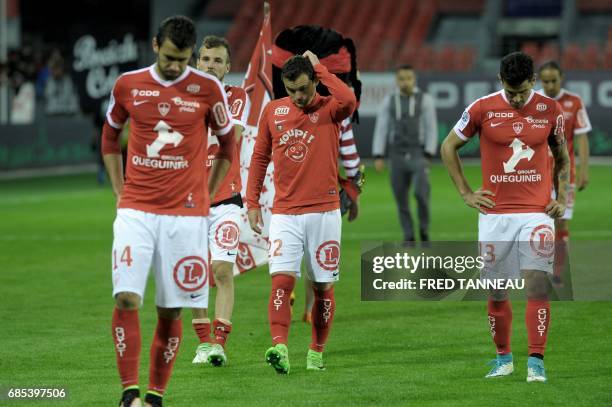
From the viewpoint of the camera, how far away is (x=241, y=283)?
46.0 feet

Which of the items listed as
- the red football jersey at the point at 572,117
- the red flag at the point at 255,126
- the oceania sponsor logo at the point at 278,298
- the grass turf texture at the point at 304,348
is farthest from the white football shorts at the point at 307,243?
the red football jersey at the point at 572,117

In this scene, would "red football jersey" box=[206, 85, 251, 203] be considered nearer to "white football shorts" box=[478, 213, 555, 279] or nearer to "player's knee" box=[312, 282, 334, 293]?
"player's knee" box=[312, 282, 334, 293]

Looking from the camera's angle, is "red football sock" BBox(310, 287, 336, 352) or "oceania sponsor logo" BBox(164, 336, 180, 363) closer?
"oceania sponsor logo" BBox(164, 336, 180, 363)

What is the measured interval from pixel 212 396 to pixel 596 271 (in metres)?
7.50

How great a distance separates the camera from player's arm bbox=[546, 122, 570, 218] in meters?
8.52

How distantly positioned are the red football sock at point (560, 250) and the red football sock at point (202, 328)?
208 inches

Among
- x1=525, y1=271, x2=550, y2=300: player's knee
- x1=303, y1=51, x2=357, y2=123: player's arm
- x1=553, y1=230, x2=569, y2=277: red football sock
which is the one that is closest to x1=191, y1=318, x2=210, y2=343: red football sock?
x1=303, y1=51, x2=357, y2=123: player's arm

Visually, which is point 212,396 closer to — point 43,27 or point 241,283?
point 241,283

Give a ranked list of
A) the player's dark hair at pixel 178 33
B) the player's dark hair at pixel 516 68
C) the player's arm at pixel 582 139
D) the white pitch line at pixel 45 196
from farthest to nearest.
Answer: the white pitch line at pixel 45 196 → the player's arm at pixel 582 139 → the player's dark hair at pixel 516 68 → the player's dark hair at pixel 178 33

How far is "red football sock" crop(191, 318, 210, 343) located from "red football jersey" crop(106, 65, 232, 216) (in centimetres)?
225

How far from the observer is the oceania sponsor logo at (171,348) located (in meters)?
7.32

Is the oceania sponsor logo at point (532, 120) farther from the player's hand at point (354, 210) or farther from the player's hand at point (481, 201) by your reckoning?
the player's hand at point (354, 210)
